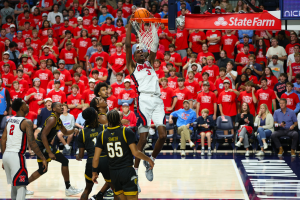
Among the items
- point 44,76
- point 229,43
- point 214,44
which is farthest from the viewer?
point 214,44

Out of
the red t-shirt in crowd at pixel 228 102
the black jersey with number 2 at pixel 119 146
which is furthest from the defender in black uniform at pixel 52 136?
the red t-shirt in crowd at pixel 228 102

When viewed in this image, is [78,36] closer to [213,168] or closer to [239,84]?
[239,84]

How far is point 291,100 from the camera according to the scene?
494 inches

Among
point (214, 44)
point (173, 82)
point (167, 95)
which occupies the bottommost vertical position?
point (167, 95)

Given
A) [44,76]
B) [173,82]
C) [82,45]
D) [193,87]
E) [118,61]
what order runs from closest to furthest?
[193,87] < [173,82] < [44,76] < [118,61] < [82,45]

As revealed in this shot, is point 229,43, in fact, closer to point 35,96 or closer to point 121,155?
point 35,96

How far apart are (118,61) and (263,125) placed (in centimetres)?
527

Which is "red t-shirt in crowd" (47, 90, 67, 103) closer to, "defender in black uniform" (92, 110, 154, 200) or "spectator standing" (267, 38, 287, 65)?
"spectator standing" (267, 38, 287, 65)

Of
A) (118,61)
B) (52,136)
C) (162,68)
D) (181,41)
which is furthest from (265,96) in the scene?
(52,136)

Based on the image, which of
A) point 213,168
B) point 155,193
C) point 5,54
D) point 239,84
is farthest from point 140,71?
point 5,54

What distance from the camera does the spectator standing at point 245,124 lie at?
38.1 feet

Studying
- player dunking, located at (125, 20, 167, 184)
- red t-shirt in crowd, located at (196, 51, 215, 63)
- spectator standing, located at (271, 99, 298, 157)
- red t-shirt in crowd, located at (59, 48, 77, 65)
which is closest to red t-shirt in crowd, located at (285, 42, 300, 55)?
red t-shirt in crowd, located at (196, 51, 215, 63)

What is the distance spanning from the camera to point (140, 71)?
6.94 m

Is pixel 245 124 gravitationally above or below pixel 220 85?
below
